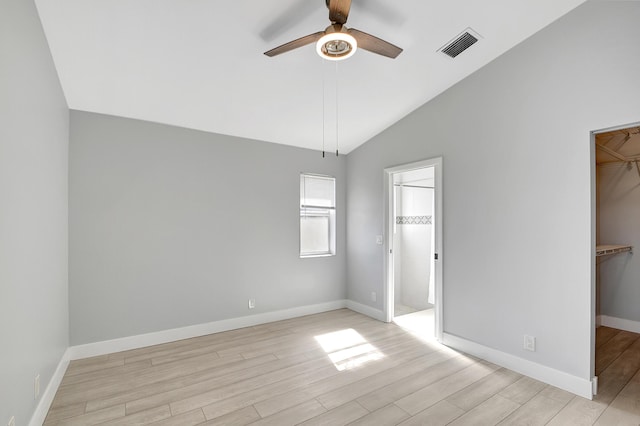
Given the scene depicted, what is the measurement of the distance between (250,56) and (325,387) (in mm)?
2979

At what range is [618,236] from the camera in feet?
13.4

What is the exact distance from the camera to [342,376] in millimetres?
2865

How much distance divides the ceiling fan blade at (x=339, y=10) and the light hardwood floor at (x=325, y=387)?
8.97ft

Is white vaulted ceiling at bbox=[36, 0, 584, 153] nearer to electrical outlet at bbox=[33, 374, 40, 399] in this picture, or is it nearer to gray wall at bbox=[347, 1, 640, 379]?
gray wall at bbox=[347, 1, 640, 379]

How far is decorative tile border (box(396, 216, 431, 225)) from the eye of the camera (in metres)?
5.26

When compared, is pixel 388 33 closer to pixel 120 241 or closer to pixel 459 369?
pixel 459 369

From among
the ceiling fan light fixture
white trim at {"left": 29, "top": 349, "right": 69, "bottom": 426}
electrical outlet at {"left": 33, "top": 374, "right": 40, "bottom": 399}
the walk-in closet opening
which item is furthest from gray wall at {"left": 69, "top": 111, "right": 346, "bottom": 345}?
the walk-in closet opening

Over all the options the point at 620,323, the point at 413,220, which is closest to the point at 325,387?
the point at 413,220

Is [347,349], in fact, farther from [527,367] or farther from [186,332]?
[186,332]

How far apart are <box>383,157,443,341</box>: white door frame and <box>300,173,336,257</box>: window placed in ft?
3.18

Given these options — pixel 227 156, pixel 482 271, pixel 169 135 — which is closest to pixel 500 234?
pixel 482 271

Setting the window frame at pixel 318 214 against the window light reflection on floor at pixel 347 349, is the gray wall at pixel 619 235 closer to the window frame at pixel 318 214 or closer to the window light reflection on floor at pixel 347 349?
the window light reflection on floor at pixel 347 349

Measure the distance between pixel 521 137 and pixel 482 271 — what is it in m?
1.38

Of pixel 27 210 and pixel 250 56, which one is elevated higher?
pixel 250 56
